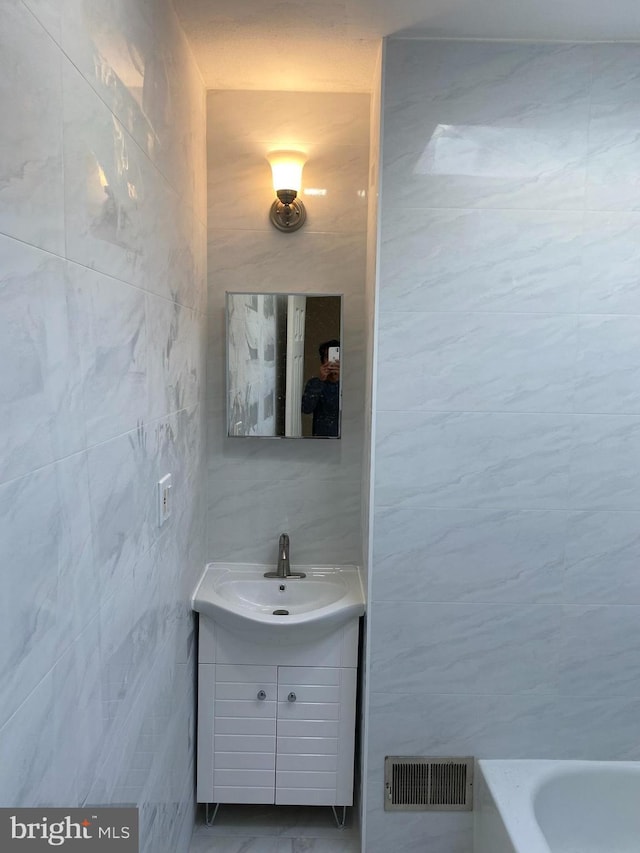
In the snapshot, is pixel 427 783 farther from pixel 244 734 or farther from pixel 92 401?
pixel 92 401

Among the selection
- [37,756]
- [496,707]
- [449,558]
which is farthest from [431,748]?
[37,756]

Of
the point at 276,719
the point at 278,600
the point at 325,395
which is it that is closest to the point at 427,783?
the point at 276,719

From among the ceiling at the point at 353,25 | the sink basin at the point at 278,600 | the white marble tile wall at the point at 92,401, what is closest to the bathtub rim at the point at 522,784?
the sink basin at the point at 278,600

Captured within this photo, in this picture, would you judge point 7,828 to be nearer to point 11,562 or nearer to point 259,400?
point 11,562

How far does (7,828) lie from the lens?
0.91 meters

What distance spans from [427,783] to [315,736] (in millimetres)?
407

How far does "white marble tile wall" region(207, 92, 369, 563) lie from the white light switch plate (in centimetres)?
76

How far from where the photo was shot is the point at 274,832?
239cm

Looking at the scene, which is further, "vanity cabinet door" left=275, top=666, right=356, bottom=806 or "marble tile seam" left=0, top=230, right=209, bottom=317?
"vanity cabinet door" left=275, top=666, right=356, bottom=806

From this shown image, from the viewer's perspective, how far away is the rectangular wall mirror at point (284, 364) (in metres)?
2.50

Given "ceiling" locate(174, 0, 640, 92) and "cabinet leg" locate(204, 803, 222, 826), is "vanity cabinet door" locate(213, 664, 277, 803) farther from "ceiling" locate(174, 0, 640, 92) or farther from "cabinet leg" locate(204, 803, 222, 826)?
"ceiling" locate(174, 0, 640, 92)

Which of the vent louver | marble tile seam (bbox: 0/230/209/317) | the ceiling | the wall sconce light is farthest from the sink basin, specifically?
the ceiling

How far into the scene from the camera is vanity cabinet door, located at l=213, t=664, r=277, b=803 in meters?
2.32

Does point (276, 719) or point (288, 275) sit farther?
point (288, 275)
